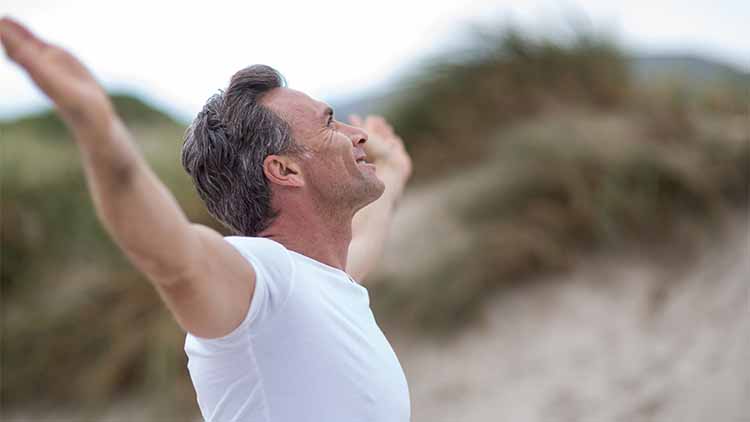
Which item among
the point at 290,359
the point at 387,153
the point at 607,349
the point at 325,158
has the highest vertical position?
the point at 607,349

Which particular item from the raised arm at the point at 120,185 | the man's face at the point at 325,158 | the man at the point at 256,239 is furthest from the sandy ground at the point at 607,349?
the raised arm at the point at 120,185

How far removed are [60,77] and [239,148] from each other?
2.23 ft

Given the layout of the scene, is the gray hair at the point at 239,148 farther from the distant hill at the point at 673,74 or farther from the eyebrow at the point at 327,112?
the distant hill at the point at 673,74

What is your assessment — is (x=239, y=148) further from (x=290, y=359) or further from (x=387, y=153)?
(x=387, y=153)

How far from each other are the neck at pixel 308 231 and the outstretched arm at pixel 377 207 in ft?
1.24

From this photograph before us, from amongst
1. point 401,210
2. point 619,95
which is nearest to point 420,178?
point 401,210

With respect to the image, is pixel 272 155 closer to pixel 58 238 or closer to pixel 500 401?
pixel 500 401

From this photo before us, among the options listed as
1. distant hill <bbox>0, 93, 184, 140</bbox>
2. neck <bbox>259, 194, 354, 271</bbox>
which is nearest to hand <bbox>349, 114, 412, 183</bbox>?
neck <bbox>259, 194, 354, 271</bbox>

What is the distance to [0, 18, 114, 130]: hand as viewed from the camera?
4.05ft

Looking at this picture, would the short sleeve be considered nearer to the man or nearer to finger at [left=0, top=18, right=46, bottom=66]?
the man

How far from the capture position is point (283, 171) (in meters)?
1.91

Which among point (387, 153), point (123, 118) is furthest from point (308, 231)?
point (123, 118)

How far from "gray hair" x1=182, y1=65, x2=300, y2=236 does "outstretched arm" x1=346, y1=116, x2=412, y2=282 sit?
0.44 metres

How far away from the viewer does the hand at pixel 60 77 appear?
1233mm
